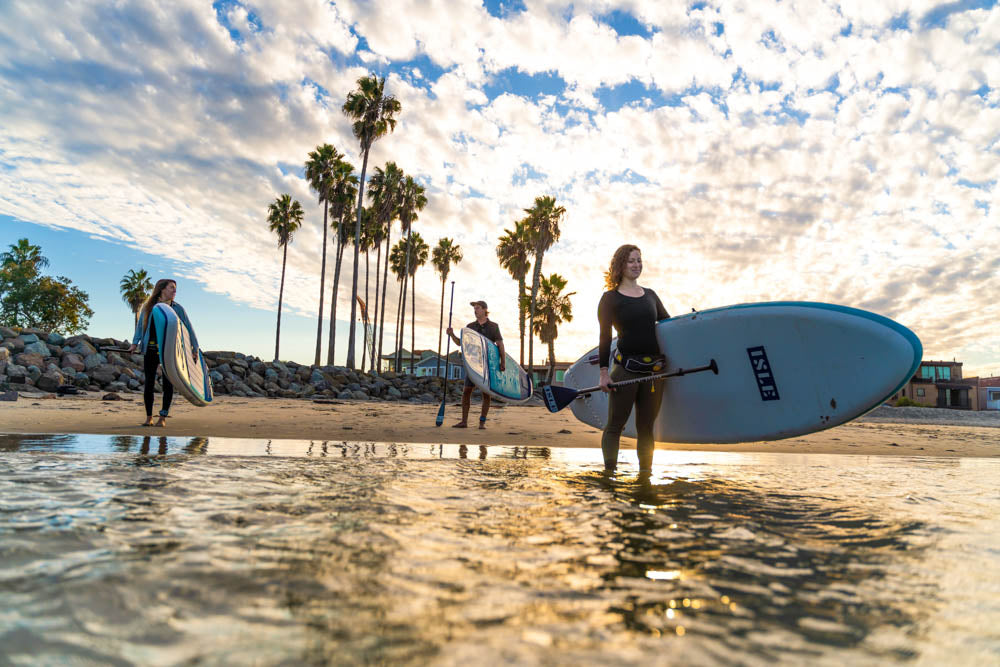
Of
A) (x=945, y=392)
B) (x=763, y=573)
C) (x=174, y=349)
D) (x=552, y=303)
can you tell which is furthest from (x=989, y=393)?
(x=174, y=349)

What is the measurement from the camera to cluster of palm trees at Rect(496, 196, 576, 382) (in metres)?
32.0

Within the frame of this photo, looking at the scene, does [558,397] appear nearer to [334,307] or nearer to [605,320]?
[605,320]

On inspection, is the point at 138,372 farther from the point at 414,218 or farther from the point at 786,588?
the point at 414,218

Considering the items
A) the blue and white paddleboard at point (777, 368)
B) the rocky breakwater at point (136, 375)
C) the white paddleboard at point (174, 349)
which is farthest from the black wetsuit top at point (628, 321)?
the rocky breakwater at point (136, 375)

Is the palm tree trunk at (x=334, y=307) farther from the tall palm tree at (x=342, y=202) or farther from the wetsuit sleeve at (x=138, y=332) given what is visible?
the wetsuit sleeve at (x=138, y=332)

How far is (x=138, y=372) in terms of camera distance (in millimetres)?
16641

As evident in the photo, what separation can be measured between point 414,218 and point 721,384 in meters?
33.6

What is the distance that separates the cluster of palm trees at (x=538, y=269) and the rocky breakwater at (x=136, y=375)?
1036 cm

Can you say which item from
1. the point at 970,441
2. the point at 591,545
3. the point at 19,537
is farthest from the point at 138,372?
the point at 970,441

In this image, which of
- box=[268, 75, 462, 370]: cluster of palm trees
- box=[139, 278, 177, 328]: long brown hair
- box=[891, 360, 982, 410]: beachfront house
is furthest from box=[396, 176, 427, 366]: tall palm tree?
box=[891, 360, 982, 410]: beachfront house

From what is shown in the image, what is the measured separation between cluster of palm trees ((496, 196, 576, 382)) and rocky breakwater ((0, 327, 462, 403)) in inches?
408

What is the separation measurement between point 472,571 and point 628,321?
3.06 m

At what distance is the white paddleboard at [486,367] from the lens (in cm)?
793

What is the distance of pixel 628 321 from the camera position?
14.2 feet
